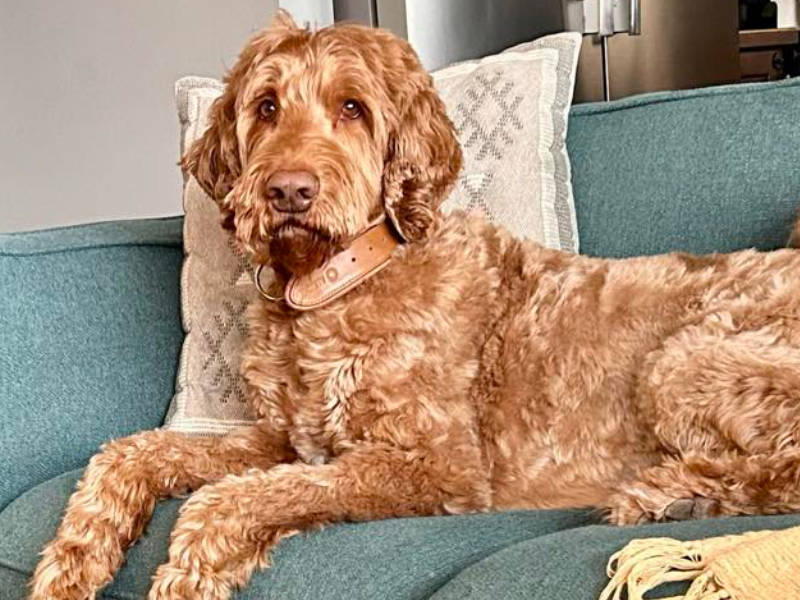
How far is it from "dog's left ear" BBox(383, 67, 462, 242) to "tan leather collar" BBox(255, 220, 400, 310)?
0.05 meters

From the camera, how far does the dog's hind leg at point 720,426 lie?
184 centimetres

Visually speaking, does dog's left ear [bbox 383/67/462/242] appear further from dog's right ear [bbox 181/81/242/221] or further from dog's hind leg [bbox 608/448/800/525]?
dog's hind leg [bbox 608/448/800/525]

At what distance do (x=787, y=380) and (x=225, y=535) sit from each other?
0.92m

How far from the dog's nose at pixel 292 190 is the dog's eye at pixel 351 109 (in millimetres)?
195

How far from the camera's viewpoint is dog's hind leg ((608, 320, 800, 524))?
1.84 meters

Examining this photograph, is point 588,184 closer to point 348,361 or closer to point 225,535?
point 348,361

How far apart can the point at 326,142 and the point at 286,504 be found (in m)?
0.63

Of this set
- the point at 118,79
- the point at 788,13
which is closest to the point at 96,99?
the point at 118,79

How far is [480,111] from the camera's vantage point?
104 inches

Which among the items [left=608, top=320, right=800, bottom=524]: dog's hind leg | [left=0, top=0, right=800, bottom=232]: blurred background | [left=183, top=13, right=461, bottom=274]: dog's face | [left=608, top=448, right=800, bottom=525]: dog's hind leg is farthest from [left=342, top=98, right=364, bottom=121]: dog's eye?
[left=0, top=0, right=800, bottom=232]: blurred background

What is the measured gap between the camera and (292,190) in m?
1.94

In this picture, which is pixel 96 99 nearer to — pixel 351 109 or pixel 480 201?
pixel 480 201

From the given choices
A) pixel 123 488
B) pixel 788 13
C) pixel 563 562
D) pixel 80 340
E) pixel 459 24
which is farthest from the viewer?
pixel 788 13

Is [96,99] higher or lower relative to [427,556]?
higher
